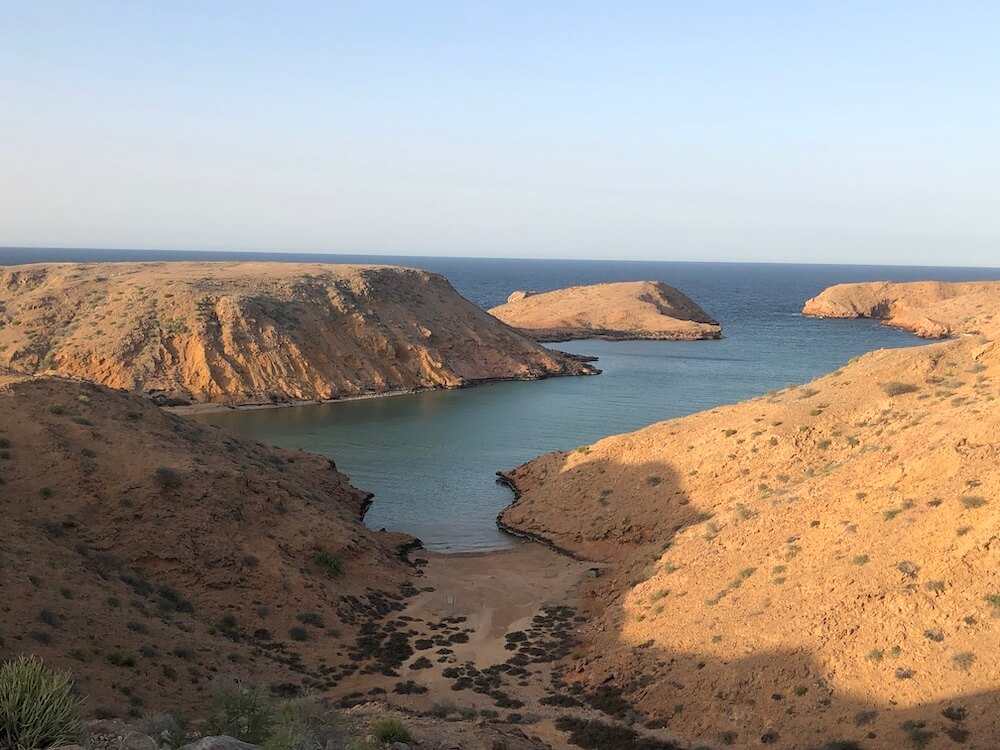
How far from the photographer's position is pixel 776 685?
16.1m

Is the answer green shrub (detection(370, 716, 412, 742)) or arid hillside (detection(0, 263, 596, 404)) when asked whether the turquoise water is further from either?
green shrub (detection(370, 716, 412, 742))

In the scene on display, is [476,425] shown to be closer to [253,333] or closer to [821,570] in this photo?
[253,333]

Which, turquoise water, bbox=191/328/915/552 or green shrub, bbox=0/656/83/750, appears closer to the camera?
green shrub, bbox=0/656/83/750

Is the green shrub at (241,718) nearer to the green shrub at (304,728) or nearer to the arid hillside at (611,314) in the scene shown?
the green shrub at (304,728)

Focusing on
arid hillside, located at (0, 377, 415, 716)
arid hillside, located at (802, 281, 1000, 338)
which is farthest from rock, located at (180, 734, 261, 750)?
arid hillside, located at (802, 281, 1000, 338)

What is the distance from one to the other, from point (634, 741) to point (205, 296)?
5989 cm

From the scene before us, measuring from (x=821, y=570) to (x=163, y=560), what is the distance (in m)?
18.0

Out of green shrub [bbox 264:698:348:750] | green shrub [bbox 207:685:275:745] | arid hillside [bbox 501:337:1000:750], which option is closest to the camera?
green shrub [bbox 264:698:348:750]

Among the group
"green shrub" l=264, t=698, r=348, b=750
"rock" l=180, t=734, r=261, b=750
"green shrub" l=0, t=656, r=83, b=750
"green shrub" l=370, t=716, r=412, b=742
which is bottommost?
"green shrub" l=370, t=716, r=412, b=742

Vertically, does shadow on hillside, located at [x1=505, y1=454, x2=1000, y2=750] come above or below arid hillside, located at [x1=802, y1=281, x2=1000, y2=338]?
below

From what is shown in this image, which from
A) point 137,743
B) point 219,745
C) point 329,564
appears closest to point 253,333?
point 329,564

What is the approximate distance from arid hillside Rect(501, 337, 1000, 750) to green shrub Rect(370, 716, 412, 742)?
243 inches

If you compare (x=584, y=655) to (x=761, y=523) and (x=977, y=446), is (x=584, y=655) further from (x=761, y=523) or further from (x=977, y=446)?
(x=977, y=446)

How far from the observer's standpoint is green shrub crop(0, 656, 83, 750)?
8.20 metres
